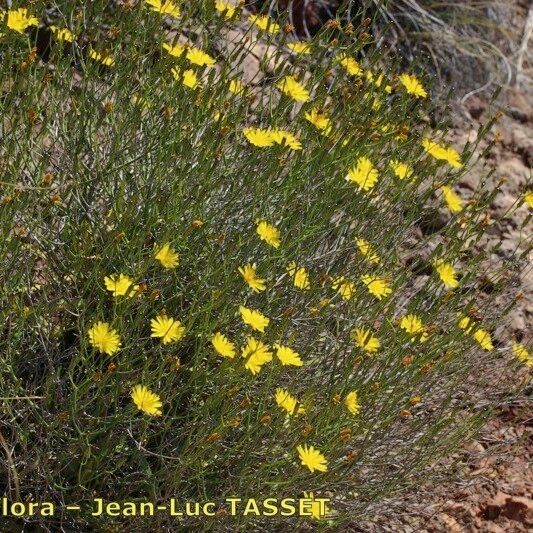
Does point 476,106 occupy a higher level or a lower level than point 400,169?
lower

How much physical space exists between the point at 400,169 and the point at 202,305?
0.80 metres

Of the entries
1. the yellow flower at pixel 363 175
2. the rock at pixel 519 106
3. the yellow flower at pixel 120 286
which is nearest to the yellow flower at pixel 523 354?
the yellow flower at pixel 363 175

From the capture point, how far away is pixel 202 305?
2715 mm

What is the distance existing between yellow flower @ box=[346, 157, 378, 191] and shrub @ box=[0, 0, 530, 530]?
0.04 ft

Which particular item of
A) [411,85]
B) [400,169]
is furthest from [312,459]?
[411,85]

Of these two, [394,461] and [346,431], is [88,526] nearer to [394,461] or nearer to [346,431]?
[346,431]

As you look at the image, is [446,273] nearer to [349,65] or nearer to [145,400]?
[349,65]

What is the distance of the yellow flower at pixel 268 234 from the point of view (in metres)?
2.56

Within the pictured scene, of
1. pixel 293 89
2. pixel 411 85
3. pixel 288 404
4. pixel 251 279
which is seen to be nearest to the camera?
pixel 288 404

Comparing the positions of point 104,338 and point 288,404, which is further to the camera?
point 288,404

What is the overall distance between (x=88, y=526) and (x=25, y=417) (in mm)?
366

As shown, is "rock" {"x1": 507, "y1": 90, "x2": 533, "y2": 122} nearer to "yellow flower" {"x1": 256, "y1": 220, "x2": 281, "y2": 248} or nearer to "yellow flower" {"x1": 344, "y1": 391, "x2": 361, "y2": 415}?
"yellow flower" {"x1": 256, "y1": 220, "x2": 281, "y2": 248}

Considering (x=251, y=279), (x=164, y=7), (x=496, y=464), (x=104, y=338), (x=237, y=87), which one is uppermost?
(x=164, y=7)

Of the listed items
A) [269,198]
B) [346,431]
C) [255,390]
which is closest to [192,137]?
[269,198]
